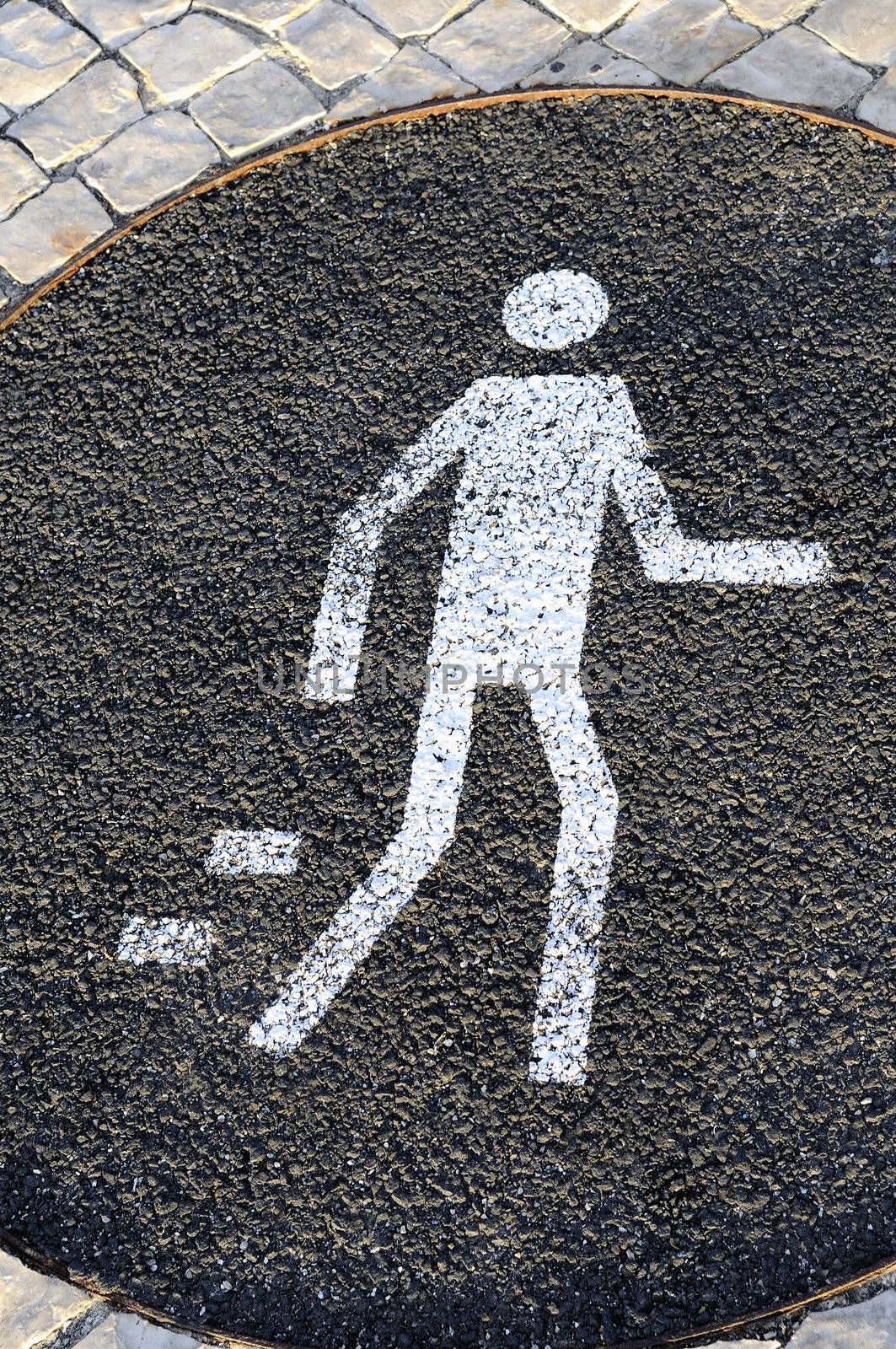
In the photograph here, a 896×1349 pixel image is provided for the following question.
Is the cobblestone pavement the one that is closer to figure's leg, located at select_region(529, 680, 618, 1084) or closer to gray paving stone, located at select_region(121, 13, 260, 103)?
gray paving stone, located at select_region(121, 13, 260, 103)

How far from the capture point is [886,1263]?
2.69m

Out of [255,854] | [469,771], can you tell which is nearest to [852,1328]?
[469,771]

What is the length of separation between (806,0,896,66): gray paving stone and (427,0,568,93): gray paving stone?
91 centimetres

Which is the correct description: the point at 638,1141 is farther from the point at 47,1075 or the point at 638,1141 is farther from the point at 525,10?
the point at 525,10

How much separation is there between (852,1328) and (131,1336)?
174 cm

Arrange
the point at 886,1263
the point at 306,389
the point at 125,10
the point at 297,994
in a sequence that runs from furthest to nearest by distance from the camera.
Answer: the point at 125,10 → the point at 306,389 → the point at 297,994 → the point at 886,1263

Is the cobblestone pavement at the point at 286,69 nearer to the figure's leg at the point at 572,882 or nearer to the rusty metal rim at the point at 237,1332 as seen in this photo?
the figure's leg at the point at 572,882

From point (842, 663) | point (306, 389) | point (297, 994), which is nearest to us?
point (297, 994)

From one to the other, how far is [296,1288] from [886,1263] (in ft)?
4.66

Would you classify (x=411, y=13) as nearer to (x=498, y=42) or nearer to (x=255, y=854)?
(x=498, y=42)

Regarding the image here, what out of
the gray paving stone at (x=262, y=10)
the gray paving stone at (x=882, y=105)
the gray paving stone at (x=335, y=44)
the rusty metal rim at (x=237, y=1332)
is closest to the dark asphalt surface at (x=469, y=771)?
the rusty metal rim at (x=237, y=1332)

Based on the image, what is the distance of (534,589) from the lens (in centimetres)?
327

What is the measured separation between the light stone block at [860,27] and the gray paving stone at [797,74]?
5 cm

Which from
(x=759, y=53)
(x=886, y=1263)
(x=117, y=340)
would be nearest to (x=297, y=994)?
(x=886, y=1263)
